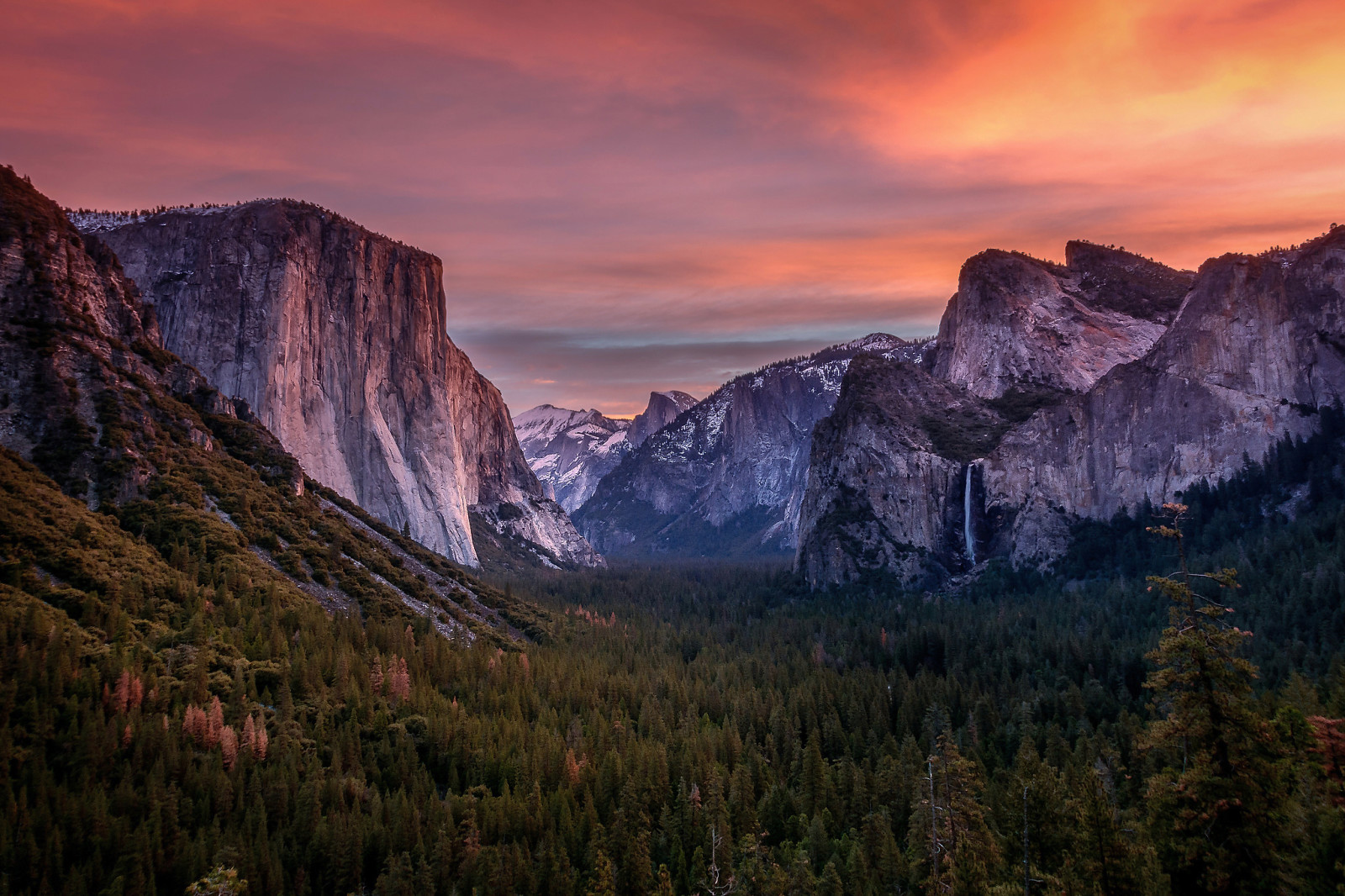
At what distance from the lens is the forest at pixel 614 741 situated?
3183 cm

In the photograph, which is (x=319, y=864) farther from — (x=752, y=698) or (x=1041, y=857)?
(x=752, y=698)

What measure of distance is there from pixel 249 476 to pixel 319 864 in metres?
70.1

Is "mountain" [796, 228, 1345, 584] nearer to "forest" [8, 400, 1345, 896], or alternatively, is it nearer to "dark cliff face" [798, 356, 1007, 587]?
"dark cliff face" [798, 356, 1007, 587]

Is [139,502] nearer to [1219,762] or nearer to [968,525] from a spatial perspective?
[1219,762]

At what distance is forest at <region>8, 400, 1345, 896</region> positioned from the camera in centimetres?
3183

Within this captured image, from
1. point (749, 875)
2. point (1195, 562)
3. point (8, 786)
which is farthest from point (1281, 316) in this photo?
point (8, 786)

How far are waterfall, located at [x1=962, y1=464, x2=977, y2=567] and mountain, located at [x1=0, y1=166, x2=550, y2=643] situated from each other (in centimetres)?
10072

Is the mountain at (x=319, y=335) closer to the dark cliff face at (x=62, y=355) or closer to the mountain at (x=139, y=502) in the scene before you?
the mountain at (x=139, y=502)

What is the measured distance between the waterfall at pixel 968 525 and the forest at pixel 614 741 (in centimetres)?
5851

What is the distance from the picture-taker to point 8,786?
48125mm

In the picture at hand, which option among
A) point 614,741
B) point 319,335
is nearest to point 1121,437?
point 614,741

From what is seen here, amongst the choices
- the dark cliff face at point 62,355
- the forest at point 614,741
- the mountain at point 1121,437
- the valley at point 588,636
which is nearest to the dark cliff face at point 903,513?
the mountain at point 1121,437

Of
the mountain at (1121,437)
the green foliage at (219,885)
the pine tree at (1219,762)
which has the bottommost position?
the green foliage at (219,885)

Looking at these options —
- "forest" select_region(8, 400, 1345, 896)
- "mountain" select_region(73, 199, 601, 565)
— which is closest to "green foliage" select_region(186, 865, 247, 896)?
"forest" select_region(8, 400, 1345, 896)
